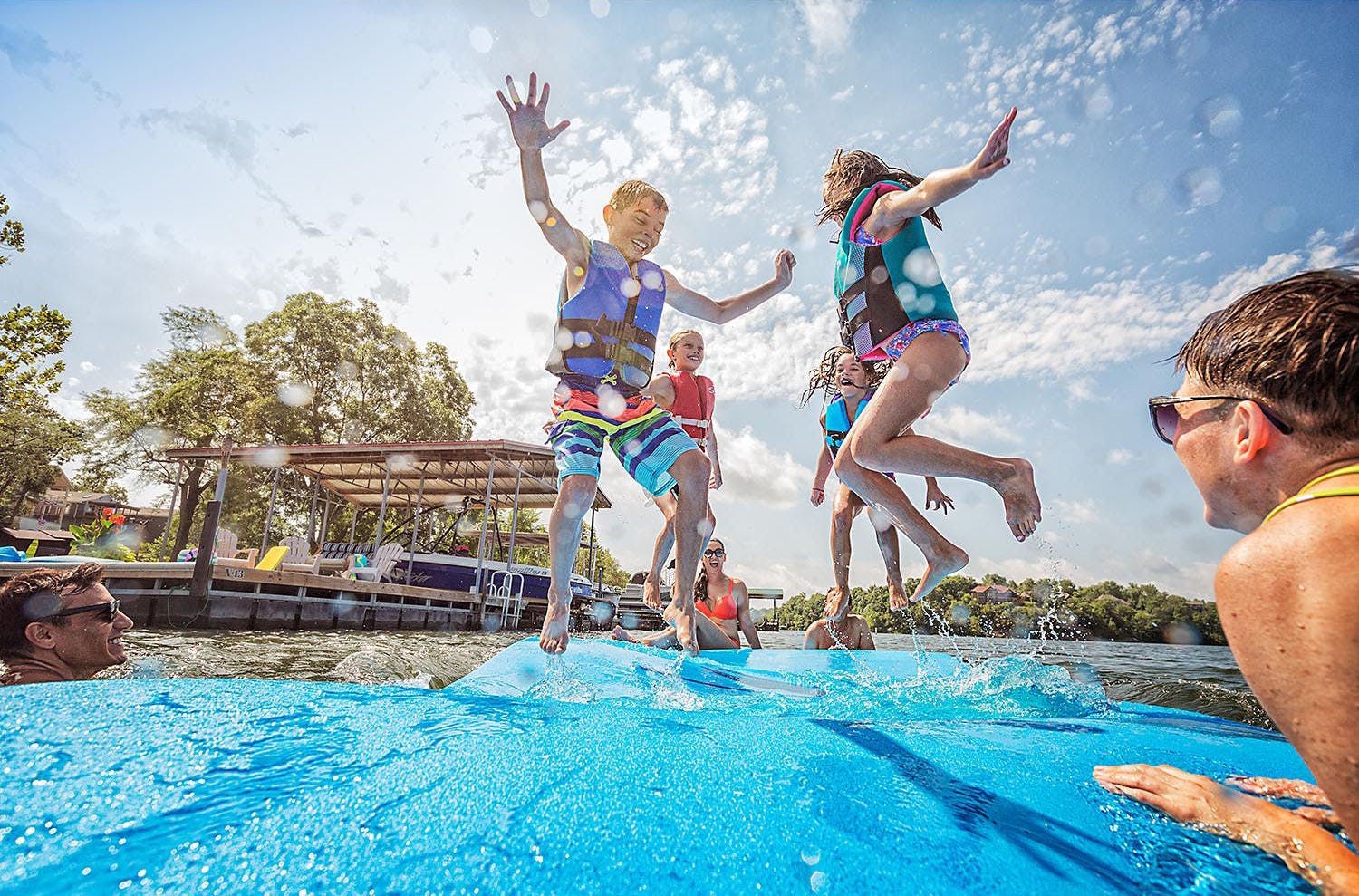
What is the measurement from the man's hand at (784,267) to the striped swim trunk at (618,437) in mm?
1158

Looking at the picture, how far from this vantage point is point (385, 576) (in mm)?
16438

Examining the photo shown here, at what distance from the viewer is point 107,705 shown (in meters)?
1.42

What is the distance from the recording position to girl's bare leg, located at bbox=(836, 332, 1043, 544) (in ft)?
8.70

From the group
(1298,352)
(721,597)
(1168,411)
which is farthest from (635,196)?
(721,597)

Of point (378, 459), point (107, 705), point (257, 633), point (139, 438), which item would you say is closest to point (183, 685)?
point (107, 705)

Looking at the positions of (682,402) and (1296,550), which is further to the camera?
(682,402)

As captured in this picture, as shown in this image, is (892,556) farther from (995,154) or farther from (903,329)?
(995,154)

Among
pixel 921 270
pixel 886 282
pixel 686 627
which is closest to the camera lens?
pixel 921 270

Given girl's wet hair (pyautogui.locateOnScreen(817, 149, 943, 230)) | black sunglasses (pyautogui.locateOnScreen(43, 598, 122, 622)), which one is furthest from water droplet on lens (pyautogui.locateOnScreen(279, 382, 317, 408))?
girl's wet hair (pyautogui.locateOnScreen(817, 149, 943, 230))

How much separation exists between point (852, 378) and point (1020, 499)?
7.38ft

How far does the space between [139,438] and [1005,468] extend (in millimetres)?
30503

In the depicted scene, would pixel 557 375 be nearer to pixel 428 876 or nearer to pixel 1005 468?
pixel 1005 468

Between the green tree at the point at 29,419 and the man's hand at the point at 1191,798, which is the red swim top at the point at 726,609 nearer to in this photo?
the man's hand at the point at 1191,798

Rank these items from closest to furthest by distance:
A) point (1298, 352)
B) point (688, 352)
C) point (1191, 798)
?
point (1298, 352) < point (1191, 798) < point (688, 352)
